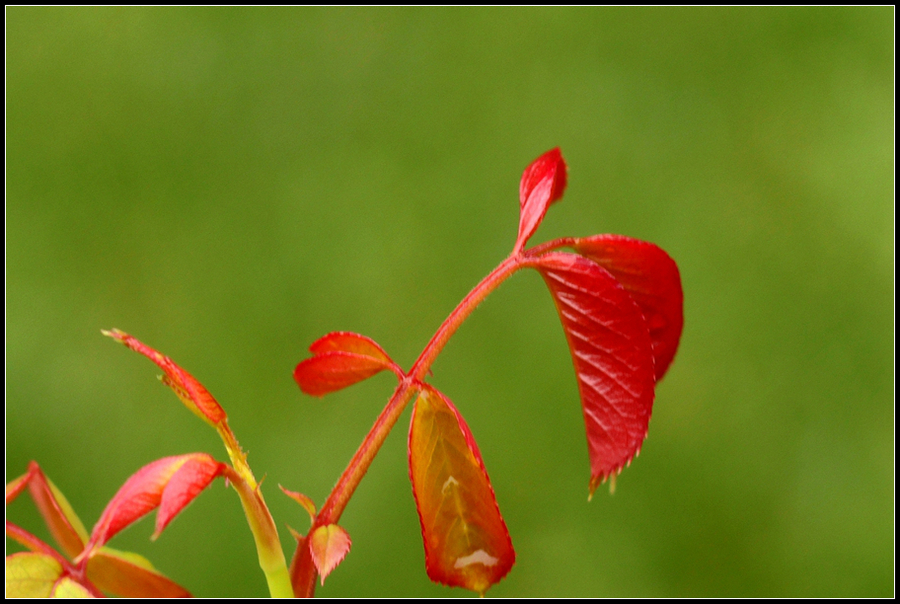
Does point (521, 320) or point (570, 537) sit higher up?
point (521, 320)

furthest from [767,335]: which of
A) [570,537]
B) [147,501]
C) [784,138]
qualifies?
[147,501]

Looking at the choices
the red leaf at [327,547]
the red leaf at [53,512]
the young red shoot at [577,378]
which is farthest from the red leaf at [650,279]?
the red leaf at [53,512]

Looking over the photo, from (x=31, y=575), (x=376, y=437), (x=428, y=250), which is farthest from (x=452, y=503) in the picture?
(x=428, y=250)

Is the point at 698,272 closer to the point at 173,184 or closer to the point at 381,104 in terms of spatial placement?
the point at 381,104

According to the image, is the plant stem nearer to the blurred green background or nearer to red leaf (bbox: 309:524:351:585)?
red leaf (bbox: 309:524:351:585)

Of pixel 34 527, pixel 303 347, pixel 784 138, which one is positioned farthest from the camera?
pixel 784 138

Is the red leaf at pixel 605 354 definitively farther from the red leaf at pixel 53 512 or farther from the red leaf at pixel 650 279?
the red leaf at pixel 53 512

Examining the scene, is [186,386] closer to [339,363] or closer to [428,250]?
[339,363]
